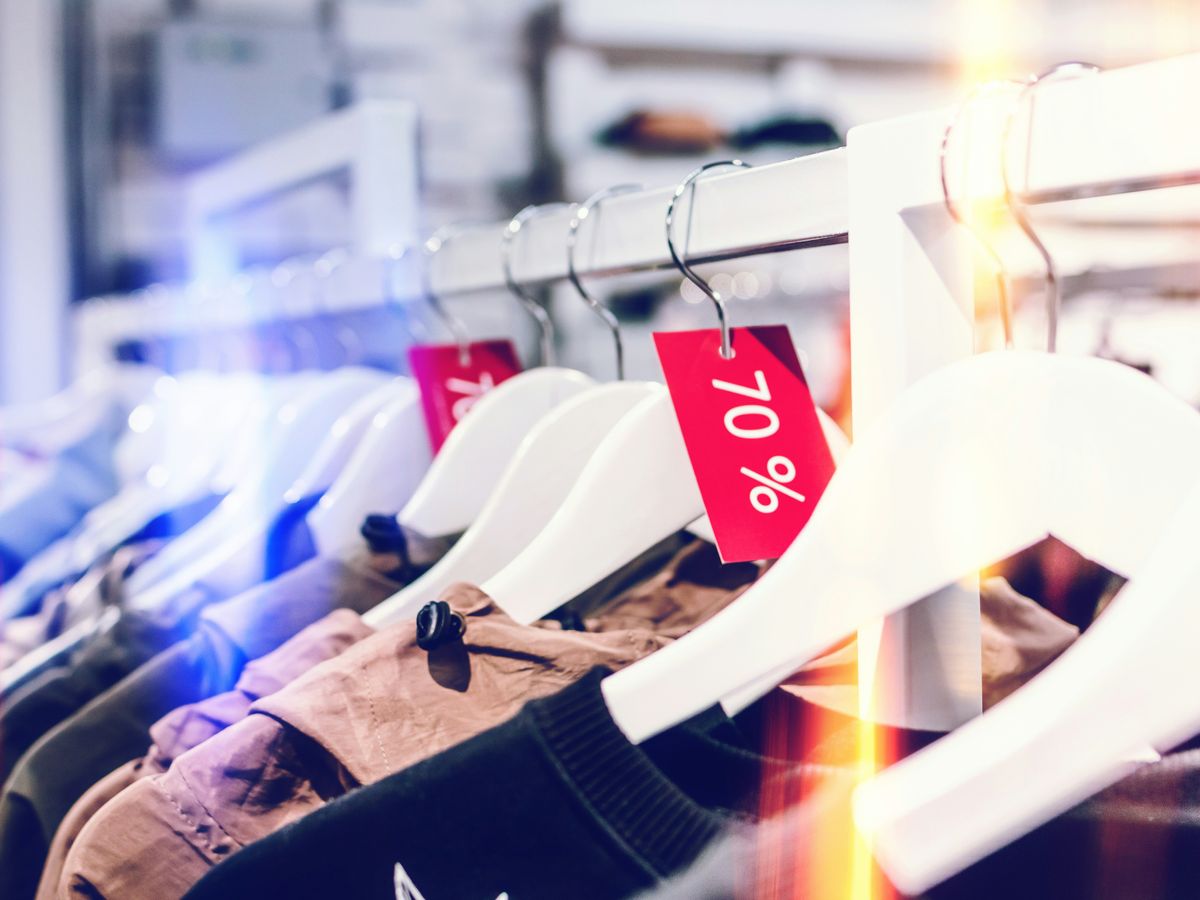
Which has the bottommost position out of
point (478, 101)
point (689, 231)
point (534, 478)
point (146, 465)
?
point (146, 465)

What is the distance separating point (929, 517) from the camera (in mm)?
401

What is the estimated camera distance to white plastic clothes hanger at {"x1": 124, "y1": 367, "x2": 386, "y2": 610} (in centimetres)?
78

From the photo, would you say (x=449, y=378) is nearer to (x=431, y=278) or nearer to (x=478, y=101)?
(x=431, y=278)

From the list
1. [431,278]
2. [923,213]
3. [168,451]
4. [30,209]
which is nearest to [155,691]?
[431,278]

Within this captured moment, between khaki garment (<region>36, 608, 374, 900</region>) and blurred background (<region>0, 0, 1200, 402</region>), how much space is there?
1455mm

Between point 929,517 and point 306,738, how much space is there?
0.86 feet

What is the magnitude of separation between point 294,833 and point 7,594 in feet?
2.42

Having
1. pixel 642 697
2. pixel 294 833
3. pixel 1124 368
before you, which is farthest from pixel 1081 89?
pixel 294 833

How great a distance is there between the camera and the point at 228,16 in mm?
2541

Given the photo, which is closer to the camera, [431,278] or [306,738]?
[306,738]

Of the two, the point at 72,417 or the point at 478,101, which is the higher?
the point at 478,101

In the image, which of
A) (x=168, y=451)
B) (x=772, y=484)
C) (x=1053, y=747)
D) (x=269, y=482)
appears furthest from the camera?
(x=168, y=451)

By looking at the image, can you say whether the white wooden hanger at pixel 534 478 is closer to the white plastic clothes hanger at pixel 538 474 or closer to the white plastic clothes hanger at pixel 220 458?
the white plastic clothes hanger at pixel 538 474

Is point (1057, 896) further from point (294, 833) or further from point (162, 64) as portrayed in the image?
point (162, 64)
